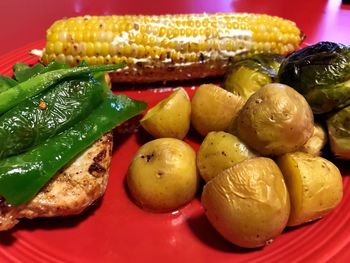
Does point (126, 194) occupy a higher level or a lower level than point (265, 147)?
lower

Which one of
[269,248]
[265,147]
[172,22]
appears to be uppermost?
[172,22]

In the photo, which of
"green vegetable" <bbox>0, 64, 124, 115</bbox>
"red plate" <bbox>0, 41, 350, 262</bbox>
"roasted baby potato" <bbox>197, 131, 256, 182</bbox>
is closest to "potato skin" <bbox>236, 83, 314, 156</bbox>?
"roasted baby potato" <bbox>197, 131, 256, 182</bbox>

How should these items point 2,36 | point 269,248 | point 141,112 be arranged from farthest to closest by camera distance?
point 2,36
point 141,112
point 269,248

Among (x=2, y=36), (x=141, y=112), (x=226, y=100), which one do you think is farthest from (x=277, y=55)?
(x=2, y=36)

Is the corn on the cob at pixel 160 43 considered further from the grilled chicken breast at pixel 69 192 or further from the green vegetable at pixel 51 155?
the grilled chicken breast at pixel 69 192

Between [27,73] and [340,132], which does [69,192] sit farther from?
[340,132]

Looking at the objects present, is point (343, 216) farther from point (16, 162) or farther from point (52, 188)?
point (16, 162)

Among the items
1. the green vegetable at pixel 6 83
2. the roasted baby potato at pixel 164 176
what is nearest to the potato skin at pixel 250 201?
the roasted baby potato at pixel 164 176
